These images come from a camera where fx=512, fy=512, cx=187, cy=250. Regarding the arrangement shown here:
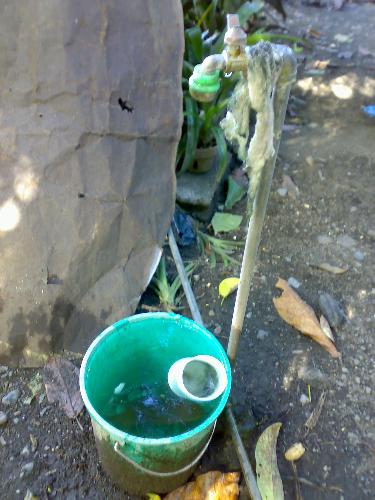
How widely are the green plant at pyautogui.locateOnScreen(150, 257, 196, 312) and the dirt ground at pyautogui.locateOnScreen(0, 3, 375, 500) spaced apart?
7 centimetres

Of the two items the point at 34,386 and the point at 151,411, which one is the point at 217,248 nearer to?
the point at 151,411

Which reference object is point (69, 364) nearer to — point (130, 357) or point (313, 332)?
point (130, 357)

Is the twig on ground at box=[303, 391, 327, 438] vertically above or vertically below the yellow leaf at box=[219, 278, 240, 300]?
below

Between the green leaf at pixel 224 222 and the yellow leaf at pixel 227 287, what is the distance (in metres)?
0.35

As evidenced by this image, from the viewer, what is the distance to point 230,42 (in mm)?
1085

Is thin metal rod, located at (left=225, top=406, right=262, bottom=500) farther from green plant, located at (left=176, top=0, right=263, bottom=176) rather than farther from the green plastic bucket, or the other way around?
green plant, located at (left=176, top=0, right=263, bottom=176)

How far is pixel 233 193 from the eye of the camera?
2.66 m

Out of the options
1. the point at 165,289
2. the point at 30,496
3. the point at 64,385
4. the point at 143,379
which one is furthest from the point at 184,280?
the point at 30,496

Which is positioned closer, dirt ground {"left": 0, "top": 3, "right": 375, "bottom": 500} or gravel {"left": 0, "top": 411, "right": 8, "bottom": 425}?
dirt ground {"left": 0, "top": 3, "right": 375, "bottom": 500}

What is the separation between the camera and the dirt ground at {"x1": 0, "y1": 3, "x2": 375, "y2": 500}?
1688 millimetres

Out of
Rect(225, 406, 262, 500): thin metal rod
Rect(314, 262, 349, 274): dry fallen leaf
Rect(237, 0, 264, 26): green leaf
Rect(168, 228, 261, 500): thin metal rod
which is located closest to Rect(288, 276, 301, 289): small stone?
Rect(314, 262, 349, 274): dry fallen leaf

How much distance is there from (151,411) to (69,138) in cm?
104

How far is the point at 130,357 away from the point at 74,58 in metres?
1.10

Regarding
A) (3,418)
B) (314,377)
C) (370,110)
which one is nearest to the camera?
(3,418)
